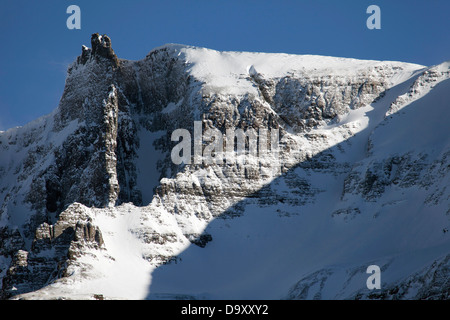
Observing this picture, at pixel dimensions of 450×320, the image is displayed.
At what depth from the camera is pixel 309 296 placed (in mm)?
189750

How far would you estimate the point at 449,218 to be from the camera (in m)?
194
